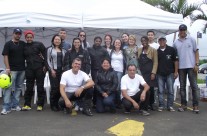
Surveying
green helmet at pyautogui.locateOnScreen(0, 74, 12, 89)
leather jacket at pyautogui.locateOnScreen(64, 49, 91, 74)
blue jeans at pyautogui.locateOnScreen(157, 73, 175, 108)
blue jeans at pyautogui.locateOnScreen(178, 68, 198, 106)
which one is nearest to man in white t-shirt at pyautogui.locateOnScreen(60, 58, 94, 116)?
leather jacket at pyautogui.locateOnScreen(64, 49, 91, 74)

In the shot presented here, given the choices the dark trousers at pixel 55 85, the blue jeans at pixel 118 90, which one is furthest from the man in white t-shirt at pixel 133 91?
the dark trousers at pixel 55 85

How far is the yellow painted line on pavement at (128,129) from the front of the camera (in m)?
4.93

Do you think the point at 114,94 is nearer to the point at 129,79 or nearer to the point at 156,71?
the point at 129,79

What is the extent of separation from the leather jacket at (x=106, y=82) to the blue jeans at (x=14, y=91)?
1.71 meters

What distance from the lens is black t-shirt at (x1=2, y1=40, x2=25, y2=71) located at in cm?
638

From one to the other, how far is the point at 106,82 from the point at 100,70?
310mm

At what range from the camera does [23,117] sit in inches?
237

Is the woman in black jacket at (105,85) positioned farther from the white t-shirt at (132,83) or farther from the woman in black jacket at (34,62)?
the woman in black jacket at (34,62)

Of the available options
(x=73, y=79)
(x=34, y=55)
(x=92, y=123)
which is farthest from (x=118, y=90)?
(x=34, y=55)

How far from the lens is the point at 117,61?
6.76 metres

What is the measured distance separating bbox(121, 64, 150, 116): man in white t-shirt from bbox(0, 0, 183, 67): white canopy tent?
2192 mm

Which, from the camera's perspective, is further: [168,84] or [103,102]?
[168,84]

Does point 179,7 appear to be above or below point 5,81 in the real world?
above

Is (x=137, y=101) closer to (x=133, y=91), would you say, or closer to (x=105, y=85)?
(x=133, y=91)
